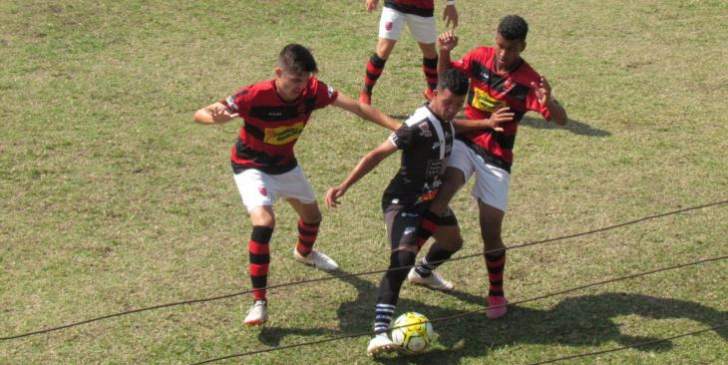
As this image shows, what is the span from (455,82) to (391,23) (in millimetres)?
4703

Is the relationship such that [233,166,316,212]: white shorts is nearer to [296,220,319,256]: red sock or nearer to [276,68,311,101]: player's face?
[296,220,319,256]: red sock

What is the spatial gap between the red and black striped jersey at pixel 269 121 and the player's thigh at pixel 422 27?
13.4ft

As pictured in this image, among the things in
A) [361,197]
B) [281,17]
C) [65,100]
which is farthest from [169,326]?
[281,17]

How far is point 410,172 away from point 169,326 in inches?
86.7

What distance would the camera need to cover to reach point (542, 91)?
25.3ft

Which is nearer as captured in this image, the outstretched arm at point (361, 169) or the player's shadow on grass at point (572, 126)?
the outstretched arm at point (361, 169)

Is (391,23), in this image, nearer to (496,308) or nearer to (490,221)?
(490,221)

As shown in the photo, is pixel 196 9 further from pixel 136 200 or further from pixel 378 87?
pixel 136 200

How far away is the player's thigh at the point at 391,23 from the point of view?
1187cm

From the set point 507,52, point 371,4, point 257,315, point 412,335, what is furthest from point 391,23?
point 412,335

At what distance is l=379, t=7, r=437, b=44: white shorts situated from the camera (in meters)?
11.9

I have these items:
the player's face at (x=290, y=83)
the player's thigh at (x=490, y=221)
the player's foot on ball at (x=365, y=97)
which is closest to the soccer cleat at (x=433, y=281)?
the player's thigh at (x=490, y=221)

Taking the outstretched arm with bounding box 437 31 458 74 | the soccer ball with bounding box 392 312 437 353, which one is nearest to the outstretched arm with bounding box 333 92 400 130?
the outstretched arm with bounding box 437 31 458 74

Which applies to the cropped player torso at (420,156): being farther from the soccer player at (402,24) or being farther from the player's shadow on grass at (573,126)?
the player's shadow on grass at (573,126)
